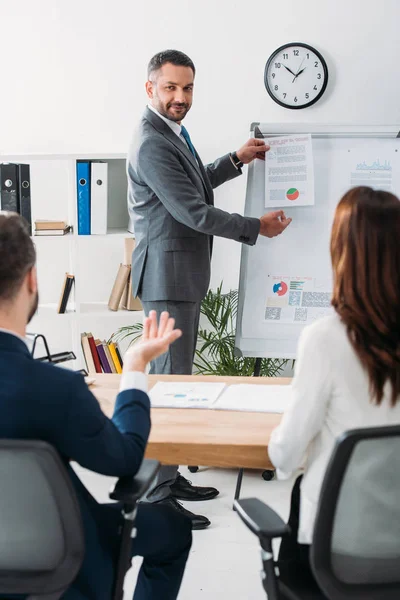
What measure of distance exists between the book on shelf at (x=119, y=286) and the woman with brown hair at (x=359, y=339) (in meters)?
2.72

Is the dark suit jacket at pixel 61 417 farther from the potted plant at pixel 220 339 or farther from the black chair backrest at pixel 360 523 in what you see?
the potted plant at pixel 220 339

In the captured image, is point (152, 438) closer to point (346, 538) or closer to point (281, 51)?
point (346, 538)

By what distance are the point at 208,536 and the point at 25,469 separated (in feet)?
5.99

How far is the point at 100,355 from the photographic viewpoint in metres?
4.16

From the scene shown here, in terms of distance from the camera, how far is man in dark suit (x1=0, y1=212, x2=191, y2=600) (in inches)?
53.9

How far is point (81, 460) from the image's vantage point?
1.42 meters

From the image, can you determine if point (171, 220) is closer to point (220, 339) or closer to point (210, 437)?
point (220, 339)

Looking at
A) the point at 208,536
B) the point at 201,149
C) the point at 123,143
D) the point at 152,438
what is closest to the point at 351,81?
the point at 201,149

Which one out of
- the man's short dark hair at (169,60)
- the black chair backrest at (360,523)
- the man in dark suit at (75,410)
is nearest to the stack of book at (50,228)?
the man's short dark hair at (169,60)

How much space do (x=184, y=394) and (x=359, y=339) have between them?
29.9 inches

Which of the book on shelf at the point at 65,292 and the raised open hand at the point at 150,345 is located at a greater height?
the raised open hand at the point at 150,345

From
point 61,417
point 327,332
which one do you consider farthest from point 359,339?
point 61,417

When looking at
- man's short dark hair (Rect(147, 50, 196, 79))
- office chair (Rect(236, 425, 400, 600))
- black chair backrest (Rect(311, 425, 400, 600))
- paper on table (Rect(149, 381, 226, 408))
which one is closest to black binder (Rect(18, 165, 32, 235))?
man's short dark hair (Rect(147, 50, 196, 79))

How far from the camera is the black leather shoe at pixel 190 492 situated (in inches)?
135
